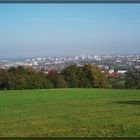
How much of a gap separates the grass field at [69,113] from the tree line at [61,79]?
476mm

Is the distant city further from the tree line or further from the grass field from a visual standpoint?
the grass field

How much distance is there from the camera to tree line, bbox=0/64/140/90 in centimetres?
709

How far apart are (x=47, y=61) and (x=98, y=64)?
0.91 meters

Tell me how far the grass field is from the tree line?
0.48 m

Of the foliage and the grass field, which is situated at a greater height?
the foliage

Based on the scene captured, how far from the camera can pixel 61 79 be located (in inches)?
311

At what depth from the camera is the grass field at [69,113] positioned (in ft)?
18.3

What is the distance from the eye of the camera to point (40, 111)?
7.94m

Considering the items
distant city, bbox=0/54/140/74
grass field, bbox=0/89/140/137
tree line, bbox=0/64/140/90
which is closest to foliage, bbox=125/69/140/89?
tree line, bbox=0/64/140/90

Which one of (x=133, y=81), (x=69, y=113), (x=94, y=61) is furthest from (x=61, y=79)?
(x=94, y=61)

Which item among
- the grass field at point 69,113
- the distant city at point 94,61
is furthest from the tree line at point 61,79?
the distant city at point 94,61

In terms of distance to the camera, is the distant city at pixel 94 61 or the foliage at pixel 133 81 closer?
the distant city at pixel 94 61

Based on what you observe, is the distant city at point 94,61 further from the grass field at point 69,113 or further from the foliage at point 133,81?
the grass field at point 69,113

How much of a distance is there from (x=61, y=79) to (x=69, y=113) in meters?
0.74
